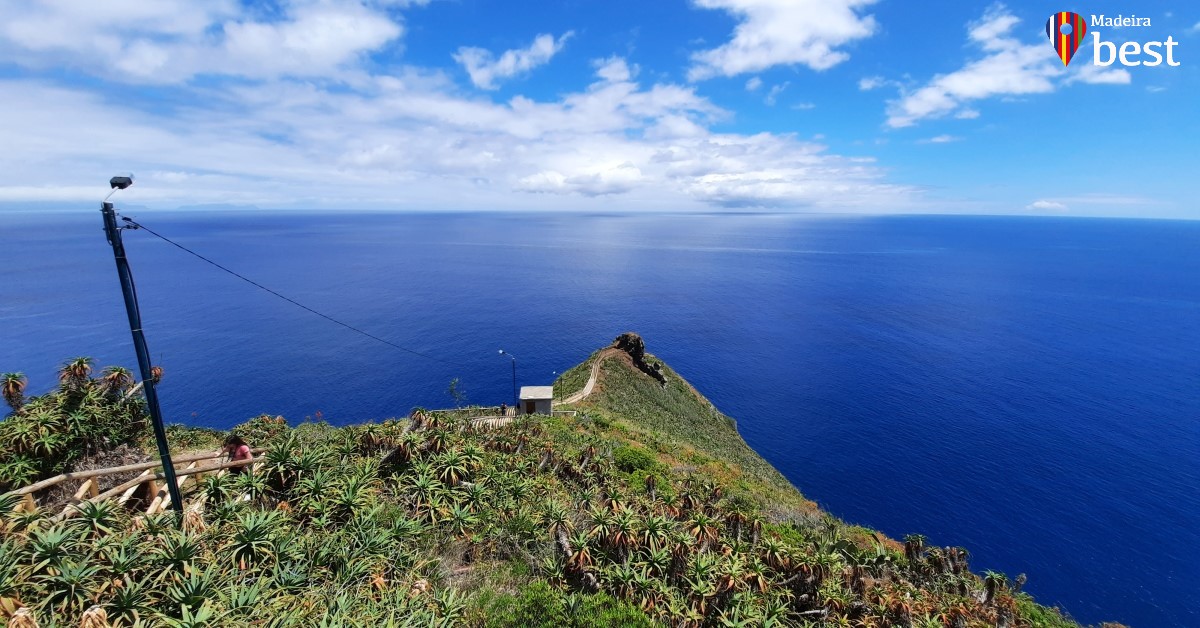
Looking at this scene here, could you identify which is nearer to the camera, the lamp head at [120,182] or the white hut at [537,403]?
the lamp head at [120,182]

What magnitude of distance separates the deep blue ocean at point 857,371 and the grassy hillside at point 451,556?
33.7 feet

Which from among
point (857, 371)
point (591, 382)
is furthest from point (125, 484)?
point (857, 371)

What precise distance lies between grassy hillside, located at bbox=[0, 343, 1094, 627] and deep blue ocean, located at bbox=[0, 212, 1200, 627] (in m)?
10.3

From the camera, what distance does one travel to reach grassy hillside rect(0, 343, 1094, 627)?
35.9ft

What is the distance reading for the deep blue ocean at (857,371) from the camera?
47.7 m

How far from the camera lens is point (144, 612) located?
34.0ft

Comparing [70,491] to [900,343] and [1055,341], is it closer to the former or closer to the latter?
[900,343]

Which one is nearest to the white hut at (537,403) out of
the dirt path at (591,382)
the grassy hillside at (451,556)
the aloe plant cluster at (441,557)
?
the dirt path at (591,382)

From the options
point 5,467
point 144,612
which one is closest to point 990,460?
point 144,612

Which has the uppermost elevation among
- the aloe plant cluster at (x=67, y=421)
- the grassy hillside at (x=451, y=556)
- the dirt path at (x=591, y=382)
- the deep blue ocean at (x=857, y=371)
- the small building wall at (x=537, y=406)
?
the aloe plant cluster at (x=67, y=421)

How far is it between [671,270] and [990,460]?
134652mm

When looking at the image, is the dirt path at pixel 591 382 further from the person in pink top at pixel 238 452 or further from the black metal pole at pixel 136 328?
the black metal pole at pixel 136 328

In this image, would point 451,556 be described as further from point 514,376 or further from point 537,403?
point 514,376

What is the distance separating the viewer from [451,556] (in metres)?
15.9
